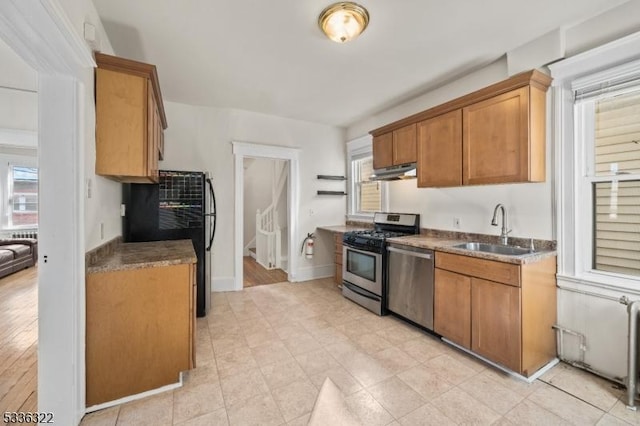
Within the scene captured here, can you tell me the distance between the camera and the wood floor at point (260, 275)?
4.54 m

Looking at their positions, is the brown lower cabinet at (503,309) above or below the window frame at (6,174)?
below

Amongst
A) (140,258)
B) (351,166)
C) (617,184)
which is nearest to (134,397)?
(140,258)

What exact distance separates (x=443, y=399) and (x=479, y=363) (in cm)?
64

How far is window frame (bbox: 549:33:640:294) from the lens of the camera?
2.03 metres

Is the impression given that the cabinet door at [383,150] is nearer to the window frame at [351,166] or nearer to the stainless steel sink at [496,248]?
the window frame at [351,166]

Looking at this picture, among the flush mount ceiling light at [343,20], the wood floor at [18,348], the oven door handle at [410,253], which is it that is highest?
the flush mount ceiling light at [343,20]

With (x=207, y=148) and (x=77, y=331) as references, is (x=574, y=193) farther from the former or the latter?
(x=207, y=148)

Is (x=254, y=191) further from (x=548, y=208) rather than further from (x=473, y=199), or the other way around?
(x=548, y=208)

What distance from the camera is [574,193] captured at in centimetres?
216

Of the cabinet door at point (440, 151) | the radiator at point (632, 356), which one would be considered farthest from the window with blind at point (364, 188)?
the radiator at point (632, 356)

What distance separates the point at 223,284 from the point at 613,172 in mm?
4354

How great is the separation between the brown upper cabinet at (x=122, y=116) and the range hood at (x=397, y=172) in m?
2.55

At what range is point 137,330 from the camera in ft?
5.84

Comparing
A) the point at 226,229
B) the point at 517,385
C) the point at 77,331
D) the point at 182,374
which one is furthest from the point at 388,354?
the point at 226,229
